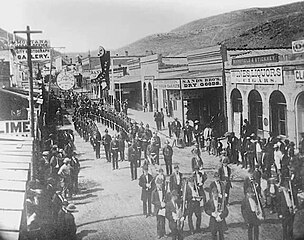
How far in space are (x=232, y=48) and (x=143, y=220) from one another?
3889 mm

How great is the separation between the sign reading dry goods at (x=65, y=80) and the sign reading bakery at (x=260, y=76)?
7.20 feet

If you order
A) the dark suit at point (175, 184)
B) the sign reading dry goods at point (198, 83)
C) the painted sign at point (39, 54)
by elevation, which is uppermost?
the painted sign at point (39, 54)

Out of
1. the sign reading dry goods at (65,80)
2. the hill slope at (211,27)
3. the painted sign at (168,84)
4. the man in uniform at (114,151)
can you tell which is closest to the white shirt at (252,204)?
the man in uniform at (114,151)

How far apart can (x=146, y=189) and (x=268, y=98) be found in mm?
2226

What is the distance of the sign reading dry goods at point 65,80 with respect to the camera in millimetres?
4863

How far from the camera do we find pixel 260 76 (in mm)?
5855

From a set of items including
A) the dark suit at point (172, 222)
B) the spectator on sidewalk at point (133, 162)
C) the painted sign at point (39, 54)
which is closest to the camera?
the dark suit at point (172, 222)

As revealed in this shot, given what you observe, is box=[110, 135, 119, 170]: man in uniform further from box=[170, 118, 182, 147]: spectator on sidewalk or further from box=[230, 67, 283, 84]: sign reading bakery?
box=[230, 67, 283, 84]: sign reading bakery

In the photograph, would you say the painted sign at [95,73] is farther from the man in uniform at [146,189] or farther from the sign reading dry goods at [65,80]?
the man in uniform at [146,189]

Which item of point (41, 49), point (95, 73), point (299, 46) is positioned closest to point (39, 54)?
point (41, 49)

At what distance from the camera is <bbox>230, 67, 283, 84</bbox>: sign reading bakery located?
577cm

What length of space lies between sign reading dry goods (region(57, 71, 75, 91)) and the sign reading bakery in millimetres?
2196

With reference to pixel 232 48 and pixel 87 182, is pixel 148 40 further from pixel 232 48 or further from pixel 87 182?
pixel 232 48

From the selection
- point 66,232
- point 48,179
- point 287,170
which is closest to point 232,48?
point 287,170
